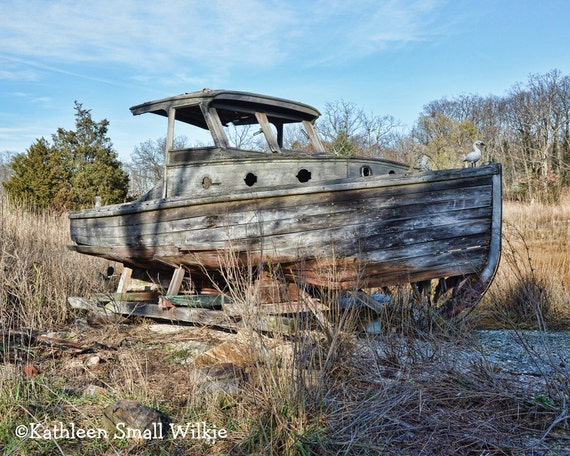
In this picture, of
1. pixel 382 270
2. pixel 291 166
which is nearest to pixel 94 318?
pixel 291 166

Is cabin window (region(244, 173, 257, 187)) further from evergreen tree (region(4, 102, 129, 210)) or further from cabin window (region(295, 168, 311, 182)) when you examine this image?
evergreen tree (region(4, 102, 129, 210))

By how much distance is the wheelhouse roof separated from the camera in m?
5.90

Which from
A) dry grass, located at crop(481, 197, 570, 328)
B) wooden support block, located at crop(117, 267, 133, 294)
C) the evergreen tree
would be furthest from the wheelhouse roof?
the evergreen tree

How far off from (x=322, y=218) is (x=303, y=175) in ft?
2.88

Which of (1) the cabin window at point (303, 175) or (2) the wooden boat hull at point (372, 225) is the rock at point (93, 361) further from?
(1) the cabin window at point (303, 175)

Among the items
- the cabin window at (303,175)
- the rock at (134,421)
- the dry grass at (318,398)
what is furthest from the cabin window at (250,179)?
the rock at (134,421)

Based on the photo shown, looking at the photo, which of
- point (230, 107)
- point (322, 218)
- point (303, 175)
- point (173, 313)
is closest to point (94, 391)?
point (173, 313)

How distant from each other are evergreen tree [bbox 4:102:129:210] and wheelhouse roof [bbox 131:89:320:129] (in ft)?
49.9

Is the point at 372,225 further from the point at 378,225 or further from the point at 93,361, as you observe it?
the point at 93,361

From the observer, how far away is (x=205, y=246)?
5316mm

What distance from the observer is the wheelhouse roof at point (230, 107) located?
5898 mm

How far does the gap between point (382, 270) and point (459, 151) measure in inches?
1223

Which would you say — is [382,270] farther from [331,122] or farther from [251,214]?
[331,122]

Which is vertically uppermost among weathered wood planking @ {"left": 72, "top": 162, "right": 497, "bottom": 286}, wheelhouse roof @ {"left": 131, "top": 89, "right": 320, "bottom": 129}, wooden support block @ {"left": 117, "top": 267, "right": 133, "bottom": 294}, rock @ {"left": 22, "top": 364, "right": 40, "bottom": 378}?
wheelhouse roof @ {"left": 131, "top": 89, "right": 320, "bottom": 129}
